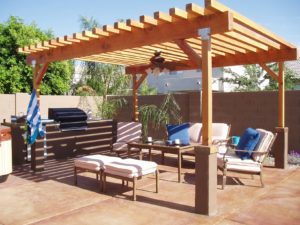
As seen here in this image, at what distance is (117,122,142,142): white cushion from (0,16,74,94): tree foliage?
7610 millimetres

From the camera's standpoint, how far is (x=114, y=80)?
16.3 meters

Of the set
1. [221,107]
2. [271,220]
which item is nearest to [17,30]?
[221,107]

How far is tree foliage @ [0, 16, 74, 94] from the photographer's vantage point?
14.2 m

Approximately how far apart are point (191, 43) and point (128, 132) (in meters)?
3.09

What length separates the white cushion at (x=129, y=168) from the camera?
17.2 ft

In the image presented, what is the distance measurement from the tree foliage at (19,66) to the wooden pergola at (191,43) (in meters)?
6.96

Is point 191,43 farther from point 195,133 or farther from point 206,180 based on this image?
point 206,180

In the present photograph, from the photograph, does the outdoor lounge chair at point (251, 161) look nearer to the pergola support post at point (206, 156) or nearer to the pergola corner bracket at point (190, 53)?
the pergola support post at point (206, 156)

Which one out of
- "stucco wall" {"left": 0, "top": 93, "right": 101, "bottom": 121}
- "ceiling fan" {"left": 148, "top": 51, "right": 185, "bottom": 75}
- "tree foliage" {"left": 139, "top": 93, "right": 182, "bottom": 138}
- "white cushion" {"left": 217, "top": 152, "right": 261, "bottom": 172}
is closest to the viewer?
"white cushion" {"left": 217, "top": 152, "right": 261, "bottom": 172}

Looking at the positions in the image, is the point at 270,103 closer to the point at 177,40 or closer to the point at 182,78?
the point at 177,40

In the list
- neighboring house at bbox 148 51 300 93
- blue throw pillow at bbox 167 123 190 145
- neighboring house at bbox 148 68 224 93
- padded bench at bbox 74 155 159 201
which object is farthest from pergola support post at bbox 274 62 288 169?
neighboring house at bbox 148 68 224 93

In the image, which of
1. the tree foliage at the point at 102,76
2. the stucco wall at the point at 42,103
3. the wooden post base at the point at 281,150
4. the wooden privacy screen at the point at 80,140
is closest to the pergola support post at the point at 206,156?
the wooden post base at the point at 281,150

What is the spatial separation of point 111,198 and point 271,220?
8.11 feet

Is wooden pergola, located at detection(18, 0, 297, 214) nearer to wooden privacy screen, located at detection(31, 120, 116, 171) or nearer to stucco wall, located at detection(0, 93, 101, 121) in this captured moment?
wooden privacy screen, located at detection(31, 120, 116, 171)
